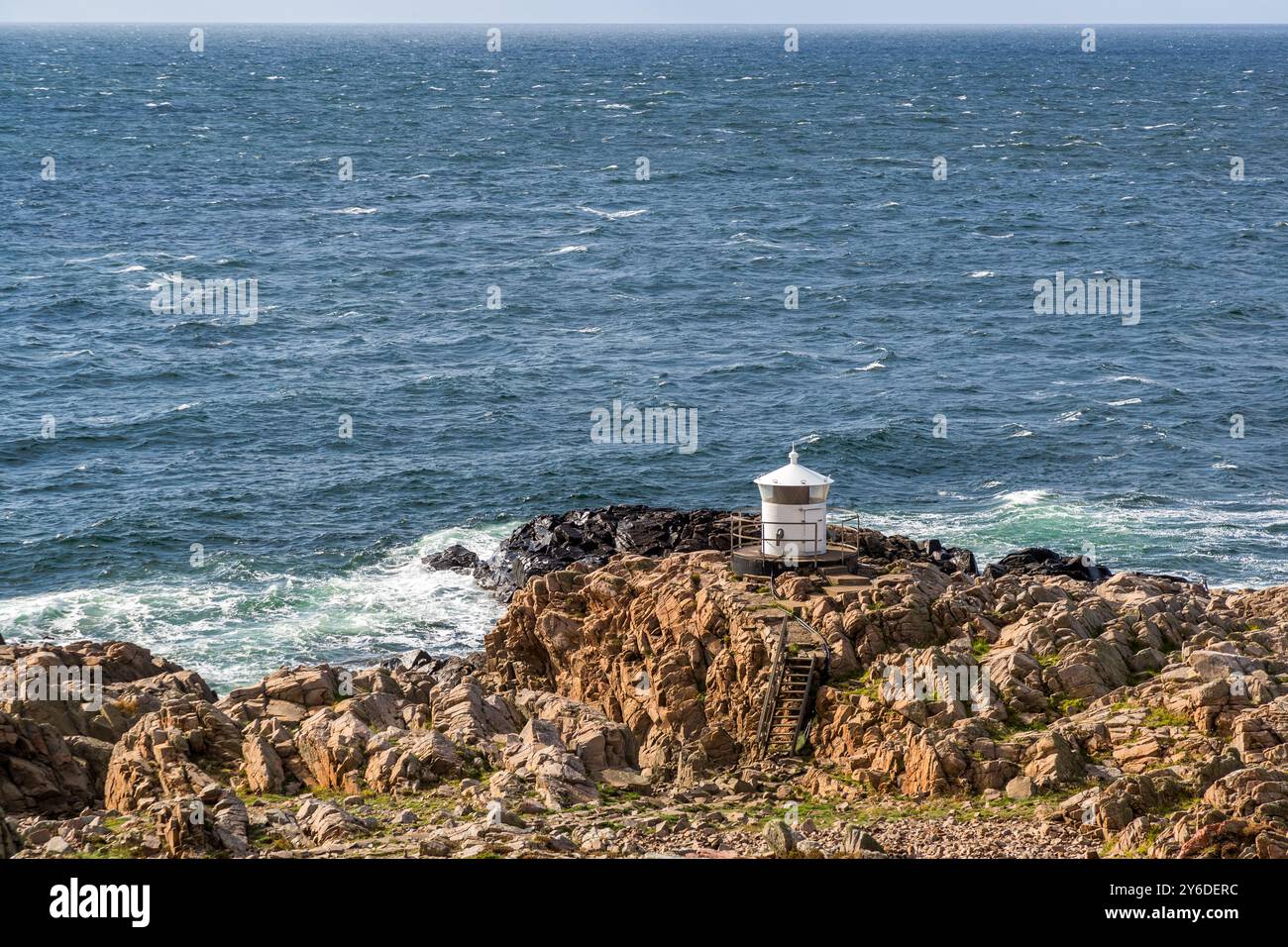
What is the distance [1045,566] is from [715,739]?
82.8 feet

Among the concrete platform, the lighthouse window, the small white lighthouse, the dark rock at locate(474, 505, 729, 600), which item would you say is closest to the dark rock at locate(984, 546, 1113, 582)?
the dark rock at locate(474, 505, 729, 600)

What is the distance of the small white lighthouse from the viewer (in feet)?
135

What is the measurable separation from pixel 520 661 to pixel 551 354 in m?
55.4

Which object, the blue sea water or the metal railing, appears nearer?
the metal railing

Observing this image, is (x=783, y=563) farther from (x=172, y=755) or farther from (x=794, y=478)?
(x=172, y=755)

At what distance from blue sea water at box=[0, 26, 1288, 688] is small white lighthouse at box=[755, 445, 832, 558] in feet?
58.5

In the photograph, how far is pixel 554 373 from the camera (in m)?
95.3

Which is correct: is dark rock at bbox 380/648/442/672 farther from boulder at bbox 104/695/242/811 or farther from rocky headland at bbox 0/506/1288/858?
boulder at bbox 104/695/242/811

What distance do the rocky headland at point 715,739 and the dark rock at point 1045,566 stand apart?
1233 cm

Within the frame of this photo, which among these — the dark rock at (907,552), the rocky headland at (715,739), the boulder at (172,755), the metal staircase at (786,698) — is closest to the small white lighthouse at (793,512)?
the rocky headland at (715,739)

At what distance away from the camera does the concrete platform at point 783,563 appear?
138 ft

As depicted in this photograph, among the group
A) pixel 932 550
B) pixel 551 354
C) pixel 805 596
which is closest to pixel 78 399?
pixel 551 354

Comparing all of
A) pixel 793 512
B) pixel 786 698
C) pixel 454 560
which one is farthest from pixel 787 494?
pixel 454 560

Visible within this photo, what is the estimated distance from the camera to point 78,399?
8956 centimetres
